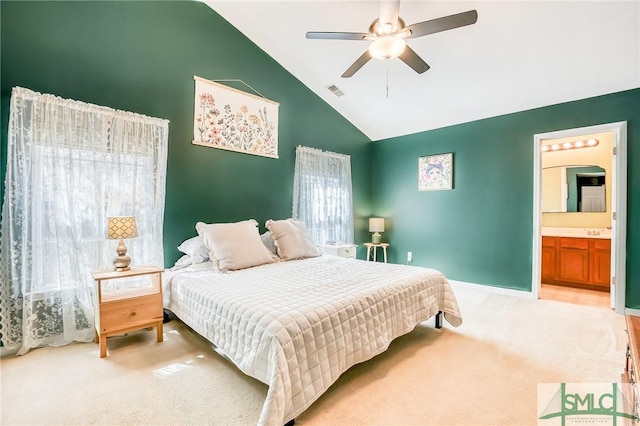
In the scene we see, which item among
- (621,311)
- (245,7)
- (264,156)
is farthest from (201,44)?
(621,311)

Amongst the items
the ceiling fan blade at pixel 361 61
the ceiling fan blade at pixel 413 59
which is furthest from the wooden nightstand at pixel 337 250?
the ceiling fan blade at pixel 413 59

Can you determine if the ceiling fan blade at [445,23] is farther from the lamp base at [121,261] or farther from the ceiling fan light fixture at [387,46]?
the lamp base at [121,261]

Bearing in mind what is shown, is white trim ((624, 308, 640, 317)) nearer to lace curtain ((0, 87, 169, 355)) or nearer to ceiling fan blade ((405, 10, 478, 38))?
ceiling fan blade ((405, 10, 478, 38))

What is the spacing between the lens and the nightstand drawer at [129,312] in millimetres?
2275

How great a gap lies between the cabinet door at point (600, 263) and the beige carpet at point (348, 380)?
5.76ft

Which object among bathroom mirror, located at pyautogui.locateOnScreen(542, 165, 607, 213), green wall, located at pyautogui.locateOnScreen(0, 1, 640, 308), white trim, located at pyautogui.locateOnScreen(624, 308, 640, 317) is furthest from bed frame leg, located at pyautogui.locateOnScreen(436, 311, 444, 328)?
bathroom mirror, located at pyautogui.locateOnScreen(542, 165, 607, 213)

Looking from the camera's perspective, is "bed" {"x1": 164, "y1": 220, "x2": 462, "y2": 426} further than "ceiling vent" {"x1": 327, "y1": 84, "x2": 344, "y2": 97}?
No

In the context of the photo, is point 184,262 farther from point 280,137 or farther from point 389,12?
point 389,12

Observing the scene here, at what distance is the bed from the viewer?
4.97ft

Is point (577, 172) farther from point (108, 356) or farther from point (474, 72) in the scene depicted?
point (108, 356)

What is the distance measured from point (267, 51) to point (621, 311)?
5282 mm

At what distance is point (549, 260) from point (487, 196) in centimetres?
165

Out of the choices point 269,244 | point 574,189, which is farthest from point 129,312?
point 574,189

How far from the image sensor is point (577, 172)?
4.71 meters
